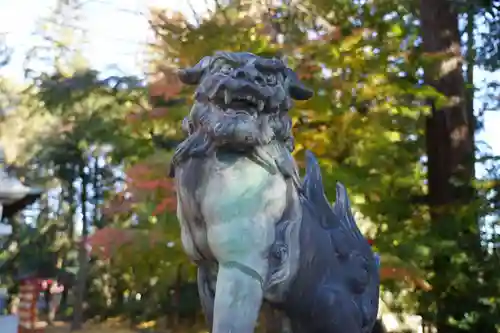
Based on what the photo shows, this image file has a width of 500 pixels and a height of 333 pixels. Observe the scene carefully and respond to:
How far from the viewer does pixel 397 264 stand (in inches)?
191

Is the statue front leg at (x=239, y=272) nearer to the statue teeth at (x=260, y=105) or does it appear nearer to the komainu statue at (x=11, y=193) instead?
the statue teeth at (x=260, y=105)

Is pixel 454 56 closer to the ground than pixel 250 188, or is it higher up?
higher up

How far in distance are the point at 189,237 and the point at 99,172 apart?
16.0 meters

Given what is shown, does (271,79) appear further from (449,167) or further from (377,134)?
(449,167)

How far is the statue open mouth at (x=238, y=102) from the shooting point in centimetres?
217

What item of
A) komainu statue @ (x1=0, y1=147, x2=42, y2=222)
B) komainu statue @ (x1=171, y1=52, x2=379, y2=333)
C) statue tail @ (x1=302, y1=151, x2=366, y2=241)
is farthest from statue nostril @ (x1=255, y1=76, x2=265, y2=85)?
komainu statue @ (x1=0, y1=147, x2=42, y2=222)

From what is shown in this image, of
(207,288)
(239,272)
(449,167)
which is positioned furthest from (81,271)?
(239,272)

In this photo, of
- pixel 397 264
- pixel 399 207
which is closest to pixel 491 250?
pixel 399 207

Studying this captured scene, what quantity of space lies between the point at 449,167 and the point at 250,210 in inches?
210

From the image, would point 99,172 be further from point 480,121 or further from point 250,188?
point 250,188

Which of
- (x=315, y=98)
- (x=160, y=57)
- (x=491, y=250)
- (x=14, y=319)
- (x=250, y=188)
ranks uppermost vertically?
(x=160, y=57)

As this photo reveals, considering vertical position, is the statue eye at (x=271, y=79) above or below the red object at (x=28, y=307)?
above

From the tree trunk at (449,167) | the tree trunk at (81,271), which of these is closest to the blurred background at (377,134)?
the tree trunk at (449,167)

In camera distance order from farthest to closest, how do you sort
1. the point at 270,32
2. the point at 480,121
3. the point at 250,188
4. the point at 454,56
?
the point at 480,121 → the point at 454,56 → the point at 270,32 → the point at 250,188
